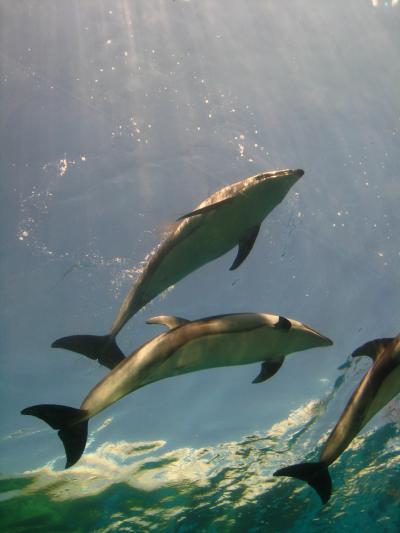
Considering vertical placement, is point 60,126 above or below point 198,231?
above

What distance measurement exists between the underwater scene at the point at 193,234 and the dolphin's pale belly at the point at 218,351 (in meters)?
0.02

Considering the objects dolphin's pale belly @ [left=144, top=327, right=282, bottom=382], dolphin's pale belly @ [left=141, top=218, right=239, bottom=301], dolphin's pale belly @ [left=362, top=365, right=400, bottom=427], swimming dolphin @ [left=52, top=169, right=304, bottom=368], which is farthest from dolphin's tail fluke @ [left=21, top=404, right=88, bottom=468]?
dolphin's pale belly @ [left=362, top=365, right=400, bottom=427]

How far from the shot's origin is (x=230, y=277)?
521 inches

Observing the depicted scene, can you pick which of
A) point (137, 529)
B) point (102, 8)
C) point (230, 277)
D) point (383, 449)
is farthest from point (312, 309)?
point (137, 529)

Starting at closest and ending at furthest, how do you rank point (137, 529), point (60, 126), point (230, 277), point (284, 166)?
point (60, 126) → point (284, 166) → point (230, 277) → point (137, 529)

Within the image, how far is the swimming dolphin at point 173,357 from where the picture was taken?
323 cm

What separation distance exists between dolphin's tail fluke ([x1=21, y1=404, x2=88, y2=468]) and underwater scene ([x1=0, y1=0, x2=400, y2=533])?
19mm

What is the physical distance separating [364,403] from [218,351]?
125 centimetres

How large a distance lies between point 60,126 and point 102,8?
290 cm

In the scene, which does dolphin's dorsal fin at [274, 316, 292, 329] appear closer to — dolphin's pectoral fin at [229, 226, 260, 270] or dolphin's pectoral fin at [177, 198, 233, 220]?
dolphin's pectoral fin at [229, 226, 260, 270]

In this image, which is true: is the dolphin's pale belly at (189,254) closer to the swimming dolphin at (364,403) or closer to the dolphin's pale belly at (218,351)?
the dolphin's pale belly at (218,351)

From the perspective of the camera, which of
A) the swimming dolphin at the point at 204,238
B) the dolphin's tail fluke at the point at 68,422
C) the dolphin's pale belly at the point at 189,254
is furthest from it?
the dolphin's pale belly at the point at 189,254

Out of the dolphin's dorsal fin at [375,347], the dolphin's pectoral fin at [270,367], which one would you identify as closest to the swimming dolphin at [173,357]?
the dolphin's pectoral fin at [270,367]

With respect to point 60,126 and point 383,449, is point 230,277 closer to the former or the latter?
point 60,126
